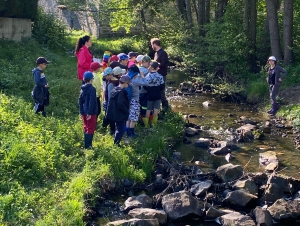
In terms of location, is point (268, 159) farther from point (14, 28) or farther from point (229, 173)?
point (14, 28)

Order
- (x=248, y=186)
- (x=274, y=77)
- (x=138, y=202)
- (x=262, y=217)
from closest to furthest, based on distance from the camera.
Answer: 1. (x=262, y=217)
2. (x=138, y=202)
3. (x=248, y=186)
4. (x=274, y=77)

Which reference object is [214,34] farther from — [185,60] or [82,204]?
[82,204]

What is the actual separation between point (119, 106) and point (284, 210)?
3725 millimetres

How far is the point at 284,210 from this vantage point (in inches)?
295

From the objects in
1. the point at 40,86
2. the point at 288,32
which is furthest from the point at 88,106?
the point at 288,32

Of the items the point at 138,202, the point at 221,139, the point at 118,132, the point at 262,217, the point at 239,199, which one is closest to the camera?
the point at 262,217

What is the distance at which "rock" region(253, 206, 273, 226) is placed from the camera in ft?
23.5

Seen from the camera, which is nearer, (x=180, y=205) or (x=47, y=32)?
(x=180, y=205)

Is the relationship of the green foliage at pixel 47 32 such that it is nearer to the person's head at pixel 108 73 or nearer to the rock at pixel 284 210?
the person's head at pixel 108 73

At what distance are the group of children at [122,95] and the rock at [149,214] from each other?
2.36 meters

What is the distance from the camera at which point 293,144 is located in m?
11.7

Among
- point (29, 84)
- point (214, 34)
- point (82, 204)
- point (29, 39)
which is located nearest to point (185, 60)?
point (214, 34)

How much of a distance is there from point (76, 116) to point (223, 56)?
9.17 m

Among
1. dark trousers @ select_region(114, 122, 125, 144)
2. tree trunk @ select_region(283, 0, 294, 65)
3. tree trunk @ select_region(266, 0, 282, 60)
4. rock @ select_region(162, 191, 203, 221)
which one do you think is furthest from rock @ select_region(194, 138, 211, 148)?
tree trunk @ select_region(266, 0, 282, 60)
